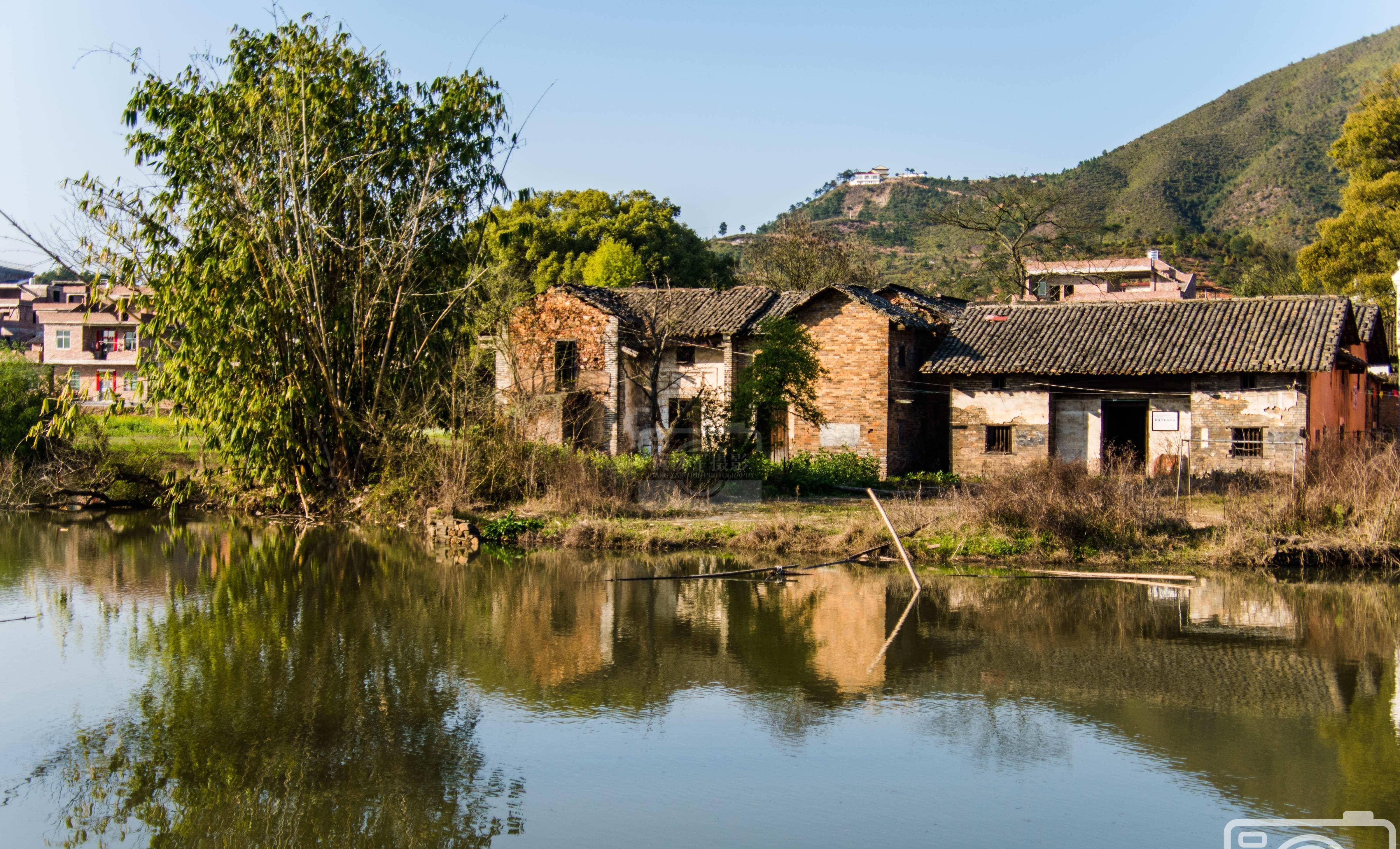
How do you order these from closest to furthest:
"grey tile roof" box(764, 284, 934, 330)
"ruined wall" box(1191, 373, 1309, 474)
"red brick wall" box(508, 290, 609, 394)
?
"ruined wall" box(1191, 373, 1309, 474), "grey tile roof" box(764, 284, 934, 330), "red brick wall" box(508, 290, 609, 394)

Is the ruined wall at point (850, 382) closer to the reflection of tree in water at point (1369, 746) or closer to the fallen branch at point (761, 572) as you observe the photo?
the fallen branch at point (761, 572)

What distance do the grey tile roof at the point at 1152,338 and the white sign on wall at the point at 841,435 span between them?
2215 mm

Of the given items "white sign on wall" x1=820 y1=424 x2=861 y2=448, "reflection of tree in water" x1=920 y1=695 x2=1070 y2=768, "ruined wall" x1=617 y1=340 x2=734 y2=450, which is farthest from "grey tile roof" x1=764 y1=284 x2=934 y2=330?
"reflection of tree in water" x1=920 y1=695 x2=1070 y2=768

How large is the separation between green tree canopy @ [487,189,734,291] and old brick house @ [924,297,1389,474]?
1825cm

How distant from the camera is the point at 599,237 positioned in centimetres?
4394

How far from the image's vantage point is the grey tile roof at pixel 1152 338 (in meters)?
23.3

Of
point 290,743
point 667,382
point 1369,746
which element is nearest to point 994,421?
point 667,382

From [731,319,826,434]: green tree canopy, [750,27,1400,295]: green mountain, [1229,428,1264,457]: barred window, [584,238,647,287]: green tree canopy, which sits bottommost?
[1229,428,1264,457]: barred window

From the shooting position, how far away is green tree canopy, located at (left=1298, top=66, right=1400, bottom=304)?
33531 mm

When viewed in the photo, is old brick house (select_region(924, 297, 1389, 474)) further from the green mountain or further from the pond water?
the green mountain

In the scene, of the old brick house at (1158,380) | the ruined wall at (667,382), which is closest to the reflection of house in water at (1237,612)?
the old brick house at (1158,380)

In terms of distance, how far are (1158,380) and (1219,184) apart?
43.9 metres

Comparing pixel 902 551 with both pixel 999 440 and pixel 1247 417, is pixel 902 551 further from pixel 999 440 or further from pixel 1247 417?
pixel 1247 417

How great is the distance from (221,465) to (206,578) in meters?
8.03
